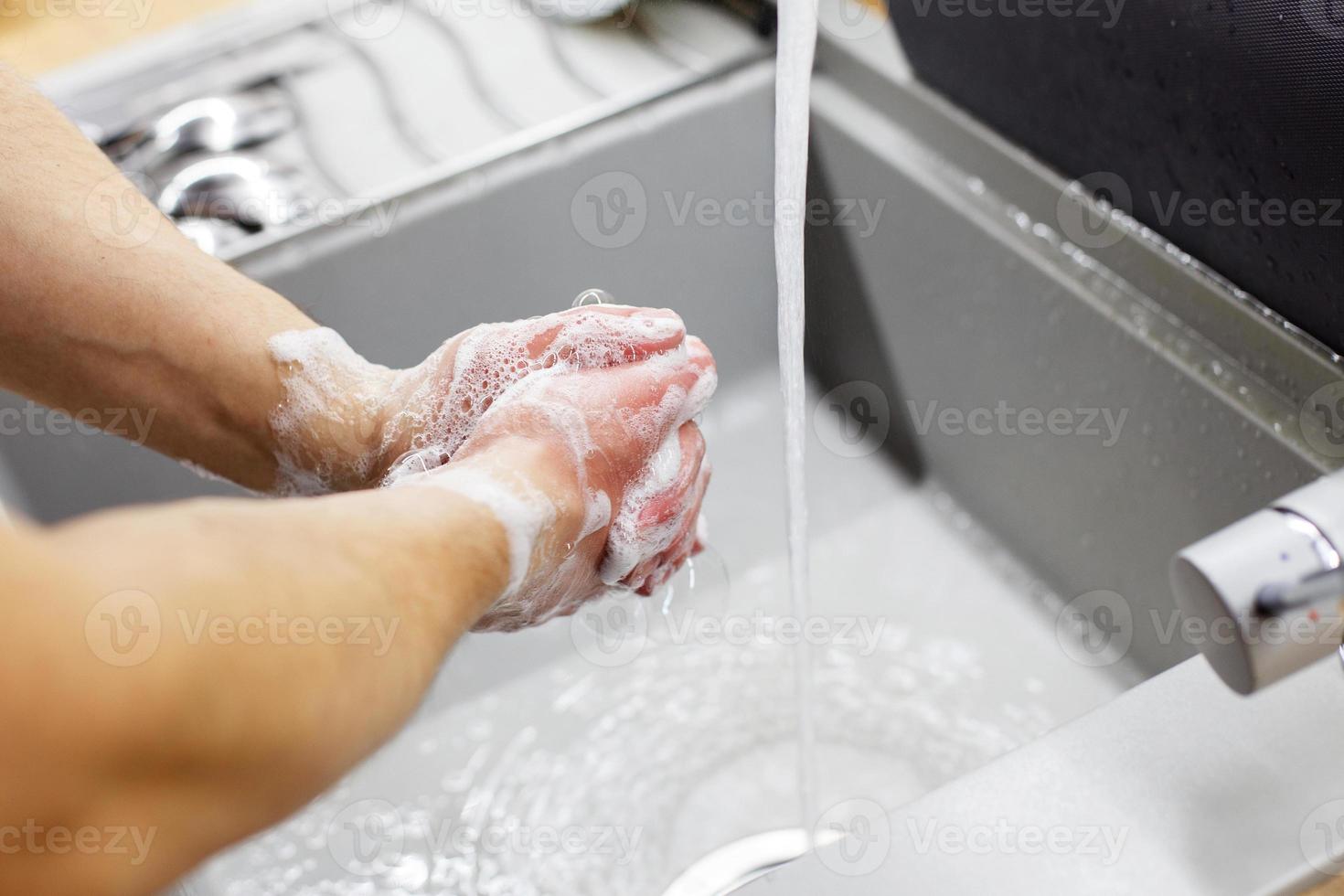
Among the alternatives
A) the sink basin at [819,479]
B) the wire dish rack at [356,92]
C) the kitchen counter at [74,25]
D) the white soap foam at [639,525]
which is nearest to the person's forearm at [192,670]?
the white soap foam at [639,525]

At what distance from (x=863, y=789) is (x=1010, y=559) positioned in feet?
0.80

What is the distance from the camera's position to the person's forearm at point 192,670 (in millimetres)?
304

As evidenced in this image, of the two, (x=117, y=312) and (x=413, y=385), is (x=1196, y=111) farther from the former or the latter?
(x=117, y=312)

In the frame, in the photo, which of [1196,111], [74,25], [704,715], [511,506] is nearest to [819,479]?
[704,715]

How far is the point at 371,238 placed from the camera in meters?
0.88

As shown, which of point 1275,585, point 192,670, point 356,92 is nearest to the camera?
point 192,670

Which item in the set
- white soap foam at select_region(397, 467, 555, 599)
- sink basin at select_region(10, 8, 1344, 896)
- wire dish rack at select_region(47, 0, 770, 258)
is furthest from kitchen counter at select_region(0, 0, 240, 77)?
white soap foam at select_region(397, 467, 555, 599)

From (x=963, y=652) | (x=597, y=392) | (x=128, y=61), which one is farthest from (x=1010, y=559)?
(x=128, y=61)

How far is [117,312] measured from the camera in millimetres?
648

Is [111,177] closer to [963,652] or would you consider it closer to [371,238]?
[371,238]

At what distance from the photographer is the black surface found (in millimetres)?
644

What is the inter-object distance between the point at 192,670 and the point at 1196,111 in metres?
0.66

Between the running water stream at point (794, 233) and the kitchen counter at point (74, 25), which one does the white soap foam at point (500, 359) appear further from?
the kitchen counter at point (74, 25)

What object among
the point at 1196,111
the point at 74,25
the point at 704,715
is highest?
the point at 74,25
